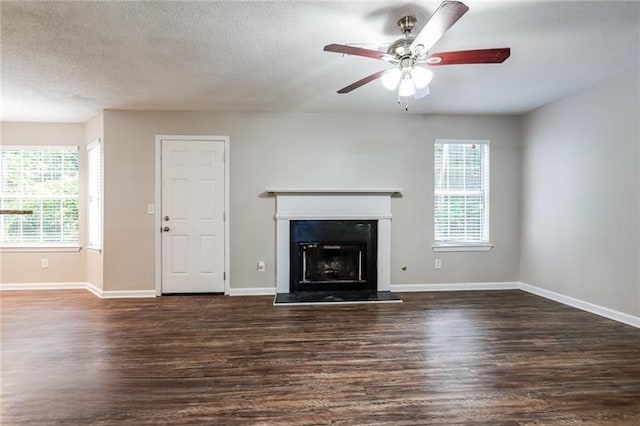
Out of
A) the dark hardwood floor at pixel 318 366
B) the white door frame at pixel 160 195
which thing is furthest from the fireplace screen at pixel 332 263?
the white door frame at pixel 160 195

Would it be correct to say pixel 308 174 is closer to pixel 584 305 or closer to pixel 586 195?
pixel 586 195

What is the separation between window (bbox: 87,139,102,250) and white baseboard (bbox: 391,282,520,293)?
420 cm

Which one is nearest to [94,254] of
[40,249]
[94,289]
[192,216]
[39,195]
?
[94,289]

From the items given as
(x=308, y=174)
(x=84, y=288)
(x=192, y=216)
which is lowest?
(x=84, y=288)

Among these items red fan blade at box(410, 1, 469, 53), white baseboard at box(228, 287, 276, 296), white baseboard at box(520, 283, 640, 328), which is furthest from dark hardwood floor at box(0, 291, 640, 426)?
red fan blade at box(410, 1, 469, 53)

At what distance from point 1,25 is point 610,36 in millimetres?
4561

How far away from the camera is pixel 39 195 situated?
4883 millimetres

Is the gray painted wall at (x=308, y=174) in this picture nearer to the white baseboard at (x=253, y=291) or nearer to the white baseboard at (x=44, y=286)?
the white baseboard at (x=253, y=291)

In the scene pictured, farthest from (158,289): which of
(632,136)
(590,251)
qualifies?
(632,136)

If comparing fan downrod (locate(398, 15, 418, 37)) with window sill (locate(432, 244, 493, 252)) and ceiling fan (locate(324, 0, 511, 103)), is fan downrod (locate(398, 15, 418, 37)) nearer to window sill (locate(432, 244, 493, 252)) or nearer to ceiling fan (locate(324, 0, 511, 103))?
ceiling fan (locate(324, 0, 511, 103))

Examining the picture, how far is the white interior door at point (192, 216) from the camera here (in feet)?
14.6

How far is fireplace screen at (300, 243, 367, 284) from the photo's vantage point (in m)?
4.52

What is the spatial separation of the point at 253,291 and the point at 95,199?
8.72ft

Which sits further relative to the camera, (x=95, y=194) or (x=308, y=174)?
(x=95, y=194)
